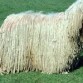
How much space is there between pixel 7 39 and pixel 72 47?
1236mm

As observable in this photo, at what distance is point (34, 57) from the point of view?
751 cm

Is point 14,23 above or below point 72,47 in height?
above

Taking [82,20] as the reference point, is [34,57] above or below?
below

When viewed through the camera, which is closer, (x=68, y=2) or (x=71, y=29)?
(x=71, y=29)

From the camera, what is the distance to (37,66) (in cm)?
758

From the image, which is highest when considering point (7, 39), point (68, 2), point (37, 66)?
point (68, 2)

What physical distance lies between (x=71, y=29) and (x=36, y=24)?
680 millimetres

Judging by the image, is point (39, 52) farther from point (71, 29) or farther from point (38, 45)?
point (71, 29)

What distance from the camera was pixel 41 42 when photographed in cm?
744

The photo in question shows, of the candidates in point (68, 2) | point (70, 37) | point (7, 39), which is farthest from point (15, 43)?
point (68, 2)

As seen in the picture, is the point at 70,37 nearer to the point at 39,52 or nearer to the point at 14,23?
the point at 39,52

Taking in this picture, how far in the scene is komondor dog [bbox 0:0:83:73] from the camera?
7383mm

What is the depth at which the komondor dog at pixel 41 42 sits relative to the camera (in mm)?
7383

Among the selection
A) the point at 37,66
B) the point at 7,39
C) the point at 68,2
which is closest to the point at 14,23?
the point at 7,39
